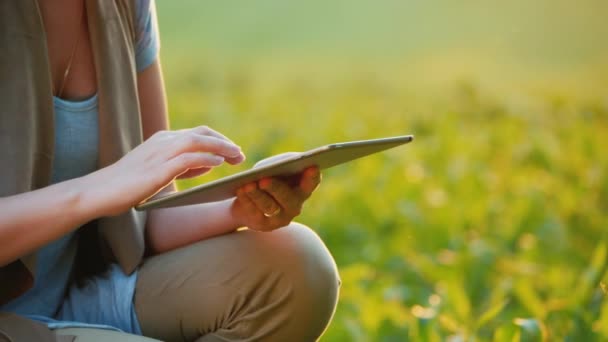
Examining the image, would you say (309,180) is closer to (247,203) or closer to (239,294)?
(247,203)

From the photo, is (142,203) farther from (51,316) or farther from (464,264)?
(464,264)

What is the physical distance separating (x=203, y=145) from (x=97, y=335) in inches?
13.3

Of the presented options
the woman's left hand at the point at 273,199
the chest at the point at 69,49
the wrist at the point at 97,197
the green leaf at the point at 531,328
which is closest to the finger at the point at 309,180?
the woman's left hand at the point at 273,199

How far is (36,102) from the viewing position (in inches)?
60.0

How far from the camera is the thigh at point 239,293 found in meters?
1.65

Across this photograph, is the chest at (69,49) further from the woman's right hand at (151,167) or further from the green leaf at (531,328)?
the green leaf at (531,328)

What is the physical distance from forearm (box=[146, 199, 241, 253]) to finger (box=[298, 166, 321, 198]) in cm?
17

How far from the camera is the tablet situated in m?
1.38

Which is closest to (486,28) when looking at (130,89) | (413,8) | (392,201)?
(413,8)

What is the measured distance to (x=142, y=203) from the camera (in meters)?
1.43

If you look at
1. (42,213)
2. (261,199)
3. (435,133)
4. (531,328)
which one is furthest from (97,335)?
(435,133)

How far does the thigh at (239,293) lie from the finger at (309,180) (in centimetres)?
16

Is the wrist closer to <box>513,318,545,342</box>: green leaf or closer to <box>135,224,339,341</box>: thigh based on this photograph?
<box>135,224,339,341</box>: thigh

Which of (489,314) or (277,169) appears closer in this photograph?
(277,169)
